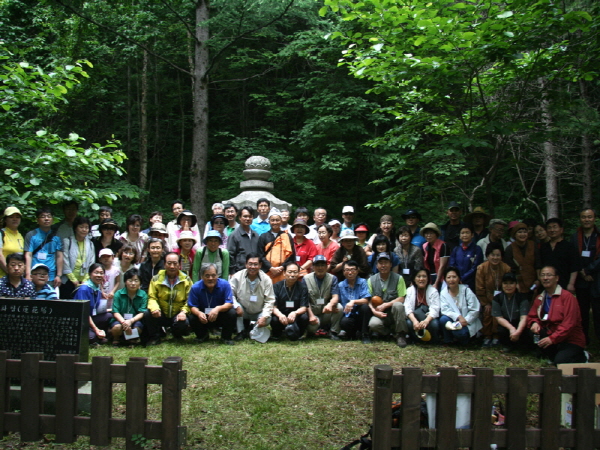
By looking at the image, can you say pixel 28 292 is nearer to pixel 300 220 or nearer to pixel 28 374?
pixel 28 374

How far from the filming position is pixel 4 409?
10.9 ft

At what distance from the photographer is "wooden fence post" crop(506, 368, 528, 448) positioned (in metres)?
3.02

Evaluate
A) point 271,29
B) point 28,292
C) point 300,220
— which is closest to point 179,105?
point 271,29

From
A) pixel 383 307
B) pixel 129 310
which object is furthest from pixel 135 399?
pixel 383 307

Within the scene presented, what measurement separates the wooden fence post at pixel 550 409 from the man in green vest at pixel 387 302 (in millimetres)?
3578

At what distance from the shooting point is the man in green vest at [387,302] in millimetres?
6820

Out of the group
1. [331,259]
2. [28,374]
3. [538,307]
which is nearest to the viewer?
[28,374]

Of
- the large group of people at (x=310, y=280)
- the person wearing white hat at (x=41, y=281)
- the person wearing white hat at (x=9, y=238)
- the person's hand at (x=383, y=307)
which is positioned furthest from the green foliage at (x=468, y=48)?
the person wearing white hat at (x=9, y=238)

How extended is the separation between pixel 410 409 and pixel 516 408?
0.68 m

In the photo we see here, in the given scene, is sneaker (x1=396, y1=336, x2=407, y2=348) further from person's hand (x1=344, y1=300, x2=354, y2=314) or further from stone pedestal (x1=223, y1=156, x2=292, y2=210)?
stone pedestal (x1=223, y1=156, x2=292, y2=210)

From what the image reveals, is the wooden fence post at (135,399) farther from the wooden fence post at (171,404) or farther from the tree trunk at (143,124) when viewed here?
the tree trunk at (143,124)

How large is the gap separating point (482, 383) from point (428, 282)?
4085 millimetres

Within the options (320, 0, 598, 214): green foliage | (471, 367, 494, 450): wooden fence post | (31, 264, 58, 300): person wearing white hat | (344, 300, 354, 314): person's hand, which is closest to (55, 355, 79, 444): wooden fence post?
(471, 367, 494, 450): wooden fence post

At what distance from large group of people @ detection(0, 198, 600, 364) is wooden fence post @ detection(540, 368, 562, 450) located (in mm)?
3089
